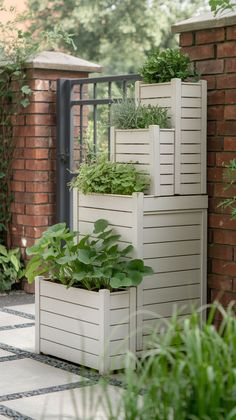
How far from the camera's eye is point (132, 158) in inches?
172

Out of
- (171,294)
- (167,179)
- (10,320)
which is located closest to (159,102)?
(167,179)

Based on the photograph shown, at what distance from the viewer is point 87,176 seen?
14.4 ft

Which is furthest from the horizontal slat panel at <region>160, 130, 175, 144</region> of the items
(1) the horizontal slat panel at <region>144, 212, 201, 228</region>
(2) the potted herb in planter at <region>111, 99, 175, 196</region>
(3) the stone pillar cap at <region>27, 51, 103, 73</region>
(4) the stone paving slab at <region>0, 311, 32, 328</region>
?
(3) the stone pillar cap at <region>27, 51, 103, 73</region>

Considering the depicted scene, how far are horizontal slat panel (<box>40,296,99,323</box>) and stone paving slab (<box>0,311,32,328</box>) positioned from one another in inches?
31.8

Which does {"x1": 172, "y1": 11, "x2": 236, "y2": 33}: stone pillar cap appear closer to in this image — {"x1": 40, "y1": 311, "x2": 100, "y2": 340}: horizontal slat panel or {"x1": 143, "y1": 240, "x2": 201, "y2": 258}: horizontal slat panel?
{"x1": 143, "y1": 240, "x2": 201, "y2": 258}: horizontal slat panel

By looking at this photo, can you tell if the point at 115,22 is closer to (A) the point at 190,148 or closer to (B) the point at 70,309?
(A) the point at 190,148

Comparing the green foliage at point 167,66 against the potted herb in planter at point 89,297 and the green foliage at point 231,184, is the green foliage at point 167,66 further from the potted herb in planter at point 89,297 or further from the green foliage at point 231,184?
the potted herb in planter at point 89,297

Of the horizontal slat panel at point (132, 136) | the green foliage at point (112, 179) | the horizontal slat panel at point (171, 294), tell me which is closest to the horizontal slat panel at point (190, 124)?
the horizontal slat panel at point (132, 136)

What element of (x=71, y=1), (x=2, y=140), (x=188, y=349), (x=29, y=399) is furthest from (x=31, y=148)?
(x=71, y=1)

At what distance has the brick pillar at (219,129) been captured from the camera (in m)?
4.35

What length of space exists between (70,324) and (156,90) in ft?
3.90

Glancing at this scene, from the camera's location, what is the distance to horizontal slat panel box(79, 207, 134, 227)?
4.21m

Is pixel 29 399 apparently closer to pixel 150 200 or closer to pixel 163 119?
pixel 150 200

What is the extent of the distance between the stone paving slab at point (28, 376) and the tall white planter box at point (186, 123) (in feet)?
3.37
